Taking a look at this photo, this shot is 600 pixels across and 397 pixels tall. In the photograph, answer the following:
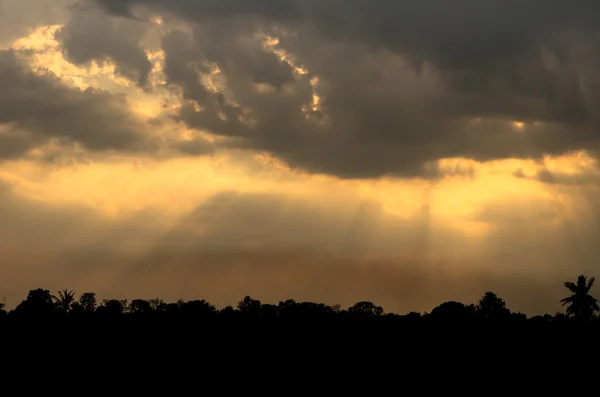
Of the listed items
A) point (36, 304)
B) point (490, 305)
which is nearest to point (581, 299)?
point (490, 305)

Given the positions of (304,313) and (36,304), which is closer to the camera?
(304,313)

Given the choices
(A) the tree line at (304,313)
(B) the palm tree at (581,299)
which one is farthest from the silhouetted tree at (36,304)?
(B) the palm tree at (581,299)

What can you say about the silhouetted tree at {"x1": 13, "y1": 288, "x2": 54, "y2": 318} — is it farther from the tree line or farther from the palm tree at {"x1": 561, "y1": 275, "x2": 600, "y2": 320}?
the palm tree at {"x1": 561, "y1": 275, "x2": 600, "y2": 320}

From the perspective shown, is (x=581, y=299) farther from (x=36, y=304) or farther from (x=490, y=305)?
(x=36, y=304)

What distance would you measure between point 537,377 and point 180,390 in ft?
108

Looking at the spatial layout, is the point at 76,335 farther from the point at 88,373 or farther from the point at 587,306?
the point at 587,306

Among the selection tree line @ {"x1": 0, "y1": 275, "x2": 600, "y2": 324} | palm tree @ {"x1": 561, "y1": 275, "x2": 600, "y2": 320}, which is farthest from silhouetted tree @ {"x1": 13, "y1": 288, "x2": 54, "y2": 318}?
palm tree @ {"x1": 561, "y1": 275, "x2": 600, "y2": 320}

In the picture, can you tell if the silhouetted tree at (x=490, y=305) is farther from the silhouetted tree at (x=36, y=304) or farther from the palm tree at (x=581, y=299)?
the silhouetted tree at (x=36, y=304)

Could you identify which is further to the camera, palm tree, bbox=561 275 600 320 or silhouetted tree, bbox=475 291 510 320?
silhouetted tree, bbox=475 291 510 320

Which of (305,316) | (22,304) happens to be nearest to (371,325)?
(305,316)

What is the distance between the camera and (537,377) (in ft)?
222

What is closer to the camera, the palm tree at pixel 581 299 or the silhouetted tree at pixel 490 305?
the palm tree at pixel 581 299

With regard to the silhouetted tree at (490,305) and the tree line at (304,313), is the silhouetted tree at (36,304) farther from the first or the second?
the silhouetted tree at (490,305)

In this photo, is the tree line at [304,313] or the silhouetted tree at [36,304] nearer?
the tree line at [304,313]
